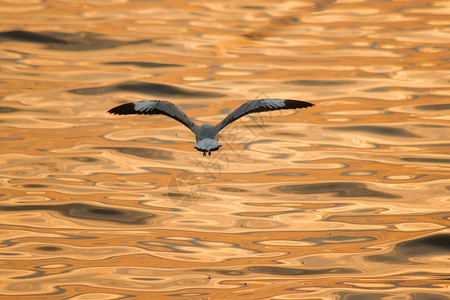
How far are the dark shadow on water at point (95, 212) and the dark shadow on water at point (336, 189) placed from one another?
2352mm

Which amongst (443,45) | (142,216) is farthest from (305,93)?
(142,216)

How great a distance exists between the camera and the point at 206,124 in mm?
9336

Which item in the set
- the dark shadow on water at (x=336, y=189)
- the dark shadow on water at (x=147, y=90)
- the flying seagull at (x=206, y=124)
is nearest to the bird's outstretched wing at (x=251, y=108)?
the flying seagull at (x=206, y=124)

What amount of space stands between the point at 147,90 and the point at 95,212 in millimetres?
5343

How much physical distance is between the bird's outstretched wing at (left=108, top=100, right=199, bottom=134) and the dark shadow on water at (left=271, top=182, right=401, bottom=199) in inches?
161

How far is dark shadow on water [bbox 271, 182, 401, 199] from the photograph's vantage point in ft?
44.2

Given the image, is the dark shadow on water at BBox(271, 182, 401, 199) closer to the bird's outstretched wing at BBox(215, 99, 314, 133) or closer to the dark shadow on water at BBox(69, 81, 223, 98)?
the bird's outstretched wing at BBox(215, 99, 314, 133)

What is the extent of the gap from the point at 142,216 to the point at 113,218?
17.5 inches

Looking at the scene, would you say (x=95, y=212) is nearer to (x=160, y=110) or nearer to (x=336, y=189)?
(x=160, y=110)

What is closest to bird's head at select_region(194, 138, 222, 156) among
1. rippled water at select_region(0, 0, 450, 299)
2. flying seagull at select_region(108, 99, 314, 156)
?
flying seagull at select_region(108, 99, 314, 156)

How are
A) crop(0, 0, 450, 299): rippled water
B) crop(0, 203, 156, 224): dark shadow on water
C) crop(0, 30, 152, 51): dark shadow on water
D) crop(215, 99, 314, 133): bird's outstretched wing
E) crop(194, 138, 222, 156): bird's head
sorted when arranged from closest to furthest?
crop(194, 138, 222, 156): bird's head → crop(215, 99, 314, 133): bird's outstretched wing → crop(0, 0, 450, 299): rippled water → crop(0, 203, 156, 224): dark shadow on water → crop(0, 30, 152, 51): dark shadow on water

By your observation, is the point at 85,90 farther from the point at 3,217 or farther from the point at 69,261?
the point at 69,261

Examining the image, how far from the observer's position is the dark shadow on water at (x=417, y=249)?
11375mm

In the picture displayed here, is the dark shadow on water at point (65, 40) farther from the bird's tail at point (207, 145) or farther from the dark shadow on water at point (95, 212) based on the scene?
the bird's tail at point (207, 145)
